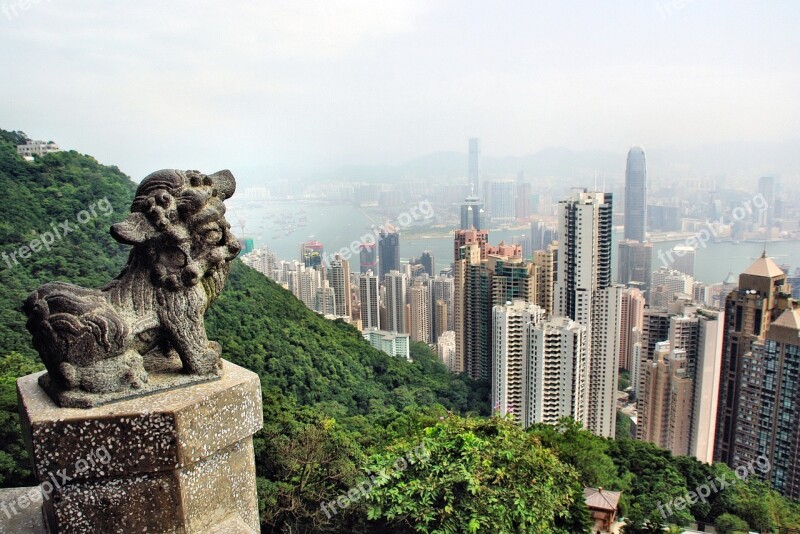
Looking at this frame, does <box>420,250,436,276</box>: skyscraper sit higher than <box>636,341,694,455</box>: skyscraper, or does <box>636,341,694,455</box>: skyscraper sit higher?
<box>420,250,436,276</box>: skyscraper

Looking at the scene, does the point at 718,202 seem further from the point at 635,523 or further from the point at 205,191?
the point at 205,191

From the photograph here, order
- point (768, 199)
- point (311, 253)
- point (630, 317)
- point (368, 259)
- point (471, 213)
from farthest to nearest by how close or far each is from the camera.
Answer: point (471, 213)
point (368, 259)
point (311, 253)
point (630, 317)
point (768, 199)

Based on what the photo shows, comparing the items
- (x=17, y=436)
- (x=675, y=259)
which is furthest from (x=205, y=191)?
(x=675, y=259)

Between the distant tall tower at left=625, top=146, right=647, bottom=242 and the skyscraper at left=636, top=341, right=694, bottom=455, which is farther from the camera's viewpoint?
the distant tall tower at left=625, top=146, right=647, bottom=242

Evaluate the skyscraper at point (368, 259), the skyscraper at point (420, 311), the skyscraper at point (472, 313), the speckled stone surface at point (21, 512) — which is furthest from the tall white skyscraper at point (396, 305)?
the speckled stone surface at point (21, 512)

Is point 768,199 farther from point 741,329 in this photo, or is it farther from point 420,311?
point 420,311

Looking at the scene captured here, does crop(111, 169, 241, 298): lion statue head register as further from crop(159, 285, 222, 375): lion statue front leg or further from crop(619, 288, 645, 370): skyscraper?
crop(619, 288, 645, 370): skyscraper

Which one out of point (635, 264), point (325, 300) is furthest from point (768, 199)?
point (325, 300)

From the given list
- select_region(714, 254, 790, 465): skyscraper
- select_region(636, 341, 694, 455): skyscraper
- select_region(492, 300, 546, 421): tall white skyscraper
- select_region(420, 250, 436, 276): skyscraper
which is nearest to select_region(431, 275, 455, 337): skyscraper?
select_region(420, 250, 436, 276): skyscraper
